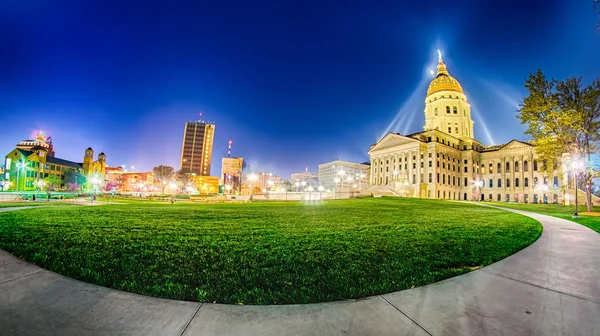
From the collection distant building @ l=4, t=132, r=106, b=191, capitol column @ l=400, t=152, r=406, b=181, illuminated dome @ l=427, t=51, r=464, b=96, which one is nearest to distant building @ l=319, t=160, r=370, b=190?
illuminated dome @ l=427, t=51, r=464, b=96

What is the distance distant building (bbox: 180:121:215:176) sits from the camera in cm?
15975

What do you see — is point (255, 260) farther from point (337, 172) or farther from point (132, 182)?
point (132, 182)

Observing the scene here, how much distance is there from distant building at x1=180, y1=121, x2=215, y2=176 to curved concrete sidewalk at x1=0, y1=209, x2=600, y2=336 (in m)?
168

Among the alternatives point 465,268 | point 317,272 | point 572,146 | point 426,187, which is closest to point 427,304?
point 317,272

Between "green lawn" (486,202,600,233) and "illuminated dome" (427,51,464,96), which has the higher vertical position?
"illuminated dome" (427,51,464,96)

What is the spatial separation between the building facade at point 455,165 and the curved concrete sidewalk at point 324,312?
57.0 m

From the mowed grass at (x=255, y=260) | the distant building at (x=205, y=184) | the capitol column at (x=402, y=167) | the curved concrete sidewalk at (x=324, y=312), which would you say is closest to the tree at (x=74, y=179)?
the distant building at (x=205, y=184)

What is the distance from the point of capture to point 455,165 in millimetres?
77375

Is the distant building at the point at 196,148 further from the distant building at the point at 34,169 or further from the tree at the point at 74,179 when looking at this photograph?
the tree at the point at 74,179

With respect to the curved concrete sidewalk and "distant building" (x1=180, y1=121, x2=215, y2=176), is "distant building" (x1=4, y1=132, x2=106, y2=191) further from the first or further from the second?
the curved concrete sidewalk

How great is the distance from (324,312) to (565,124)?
108ft

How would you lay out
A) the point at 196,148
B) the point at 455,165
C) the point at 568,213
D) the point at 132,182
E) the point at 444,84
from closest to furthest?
the point at 568,213, the point at 455,165, the point at 444,84, the point at 132,182, the point at 196,148

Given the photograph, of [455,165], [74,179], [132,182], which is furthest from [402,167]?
[132,182]

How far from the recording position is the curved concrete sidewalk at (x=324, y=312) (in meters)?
2.51
